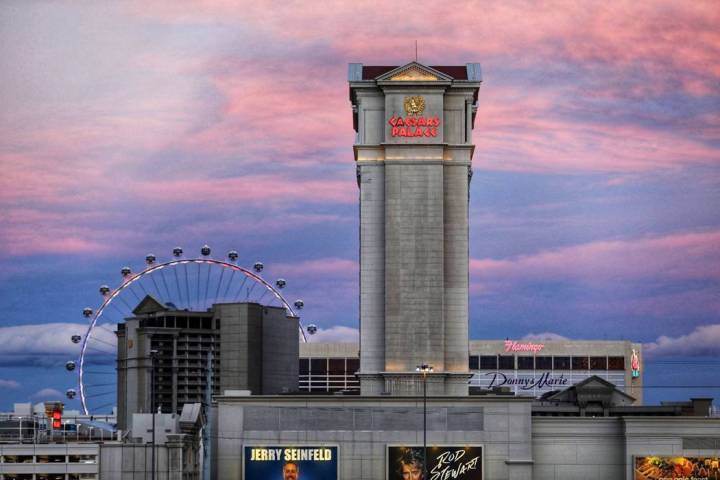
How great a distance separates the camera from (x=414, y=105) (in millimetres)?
130000

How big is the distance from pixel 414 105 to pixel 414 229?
11.1 metres

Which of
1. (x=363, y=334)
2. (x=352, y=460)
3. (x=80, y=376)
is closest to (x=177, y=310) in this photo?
(x=80, y=376)

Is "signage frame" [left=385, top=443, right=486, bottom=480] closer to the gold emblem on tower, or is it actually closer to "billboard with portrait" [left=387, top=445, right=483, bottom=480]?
"billboard with portrait" [left=387, top=445, right=483, bottom=480]

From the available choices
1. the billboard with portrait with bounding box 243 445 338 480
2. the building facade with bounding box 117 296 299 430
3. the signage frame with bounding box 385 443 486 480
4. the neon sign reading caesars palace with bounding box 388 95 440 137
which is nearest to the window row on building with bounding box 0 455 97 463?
the billboard with portrait with bounding box 243 445 338 480

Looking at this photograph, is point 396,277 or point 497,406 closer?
point 497,406

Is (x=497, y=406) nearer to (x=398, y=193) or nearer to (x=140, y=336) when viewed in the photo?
(x=398, y=193)

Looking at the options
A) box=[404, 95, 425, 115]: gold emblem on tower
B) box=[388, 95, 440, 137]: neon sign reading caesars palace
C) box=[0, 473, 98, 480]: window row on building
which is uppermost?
box=[404, 95, 425, 115]: gold emblem on tower

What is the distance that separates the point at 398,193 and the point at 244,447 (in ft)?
88.6

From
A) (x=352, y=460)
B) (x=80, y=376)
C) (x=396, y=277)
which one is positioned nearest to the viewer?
(x=352, y=460)

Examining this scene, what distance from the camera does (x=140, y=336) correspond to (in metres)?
197

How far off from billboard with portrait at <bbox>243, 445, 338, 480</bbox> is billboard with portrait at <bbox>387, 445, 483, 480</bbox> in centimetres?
489

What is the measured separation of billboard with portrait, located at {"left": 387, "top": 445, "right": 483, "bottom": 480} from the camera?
117m

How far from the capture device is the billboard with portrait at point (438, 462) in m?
117

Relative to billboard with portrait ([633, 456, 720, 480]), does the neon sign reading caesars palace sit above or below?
above
